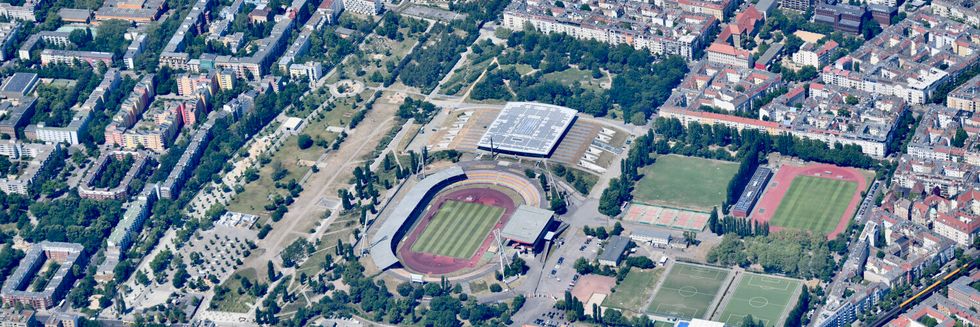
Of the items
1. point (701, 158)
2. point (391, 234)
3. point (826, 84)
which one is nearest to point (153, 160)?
point (391, 234)

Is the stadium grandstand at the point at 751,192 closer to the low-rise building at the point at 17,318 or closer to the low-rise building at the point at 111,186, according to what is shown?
the low-rise building at the point at 111,186

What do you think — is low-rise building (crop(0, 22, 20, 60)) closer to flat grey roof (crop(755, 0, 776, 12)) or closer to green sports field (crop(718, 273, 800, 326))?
flat grey roof (crop(755, 0, 776, 12))

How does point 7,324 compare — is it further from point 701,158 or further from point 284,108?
point 701,158

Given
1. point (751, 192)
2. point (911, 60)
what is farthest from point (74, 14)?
point (911, 60)

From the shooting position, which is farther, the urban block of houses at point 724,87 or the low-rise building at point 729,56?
the low-rise building at point 729,56

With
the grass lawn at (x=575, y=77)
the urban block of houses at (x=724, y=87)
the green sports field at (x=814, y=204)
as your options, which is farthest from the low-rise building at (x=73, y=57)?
the green sports field at (x=814, y=204)

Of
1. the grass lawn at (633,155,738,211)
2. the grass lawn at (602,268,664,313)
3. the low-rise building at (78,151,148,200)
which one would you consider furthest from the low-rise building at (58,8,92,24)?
the grass lawn at (602,268,664,313)

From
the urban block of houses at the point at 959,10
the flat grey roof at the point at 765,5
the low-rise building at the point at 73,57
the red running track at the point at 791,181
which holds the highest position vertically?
the red running track at the point at 791,181
